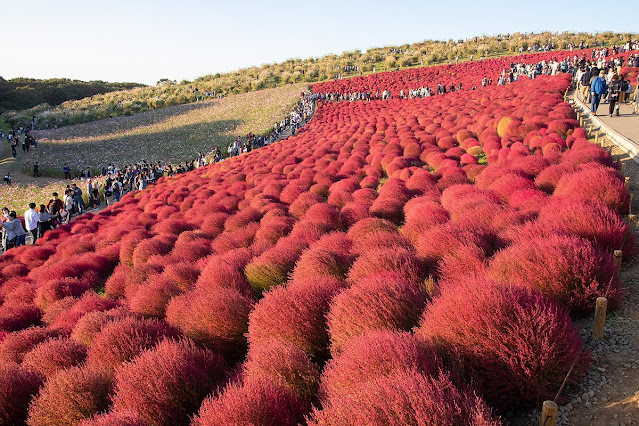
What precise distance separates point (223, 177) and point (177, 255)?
9524 millimetres

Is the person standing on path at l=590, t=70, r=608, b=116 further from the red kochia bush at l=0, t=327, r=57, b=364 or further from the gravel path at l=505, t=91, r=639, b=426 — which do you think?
the red kochia bush at l=0, t=327, r=57, b=364

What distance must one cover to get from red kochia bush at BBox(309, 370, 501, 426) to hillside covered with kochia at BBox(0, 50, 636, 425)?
0.04ft

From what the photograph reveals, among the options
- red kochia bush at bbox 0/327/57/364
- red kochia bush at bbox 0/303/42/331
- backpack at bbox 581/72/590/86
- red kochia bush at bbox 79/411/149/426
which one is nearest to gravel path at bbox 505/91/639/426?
red kochia bush at bbox 79/411/149/426

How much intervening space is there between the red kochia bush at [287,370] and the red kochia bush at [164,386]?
0.57 m

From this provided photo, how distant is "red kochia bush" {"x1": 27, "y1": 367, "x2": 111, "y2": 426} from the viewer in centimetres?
360

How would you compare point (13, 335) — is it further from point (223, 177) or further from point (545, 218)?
point (223, 177)

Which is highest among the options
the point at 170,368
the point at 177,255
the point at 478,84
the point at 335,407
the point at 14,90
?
the point at 14,90

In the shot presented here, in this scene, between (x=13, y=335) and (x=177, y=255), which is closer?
(x=13, y=335)

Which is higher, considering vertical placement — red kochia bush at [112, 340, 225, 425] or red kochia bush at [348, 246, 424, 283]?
red kochia bush at [348, 246, 424, 283]

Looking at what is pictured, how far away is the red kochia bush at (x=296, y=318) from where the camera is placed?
13.6 ft

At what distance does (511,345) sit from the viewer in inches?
121

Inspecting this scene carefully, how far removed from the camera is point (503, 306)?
3.18 metres

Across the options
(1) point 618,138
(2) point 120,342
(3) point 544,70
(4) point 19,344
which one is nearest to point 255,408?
(2) point 120,342

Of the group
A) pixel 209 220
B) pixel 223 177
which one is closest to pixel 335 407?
pixel 209 220
